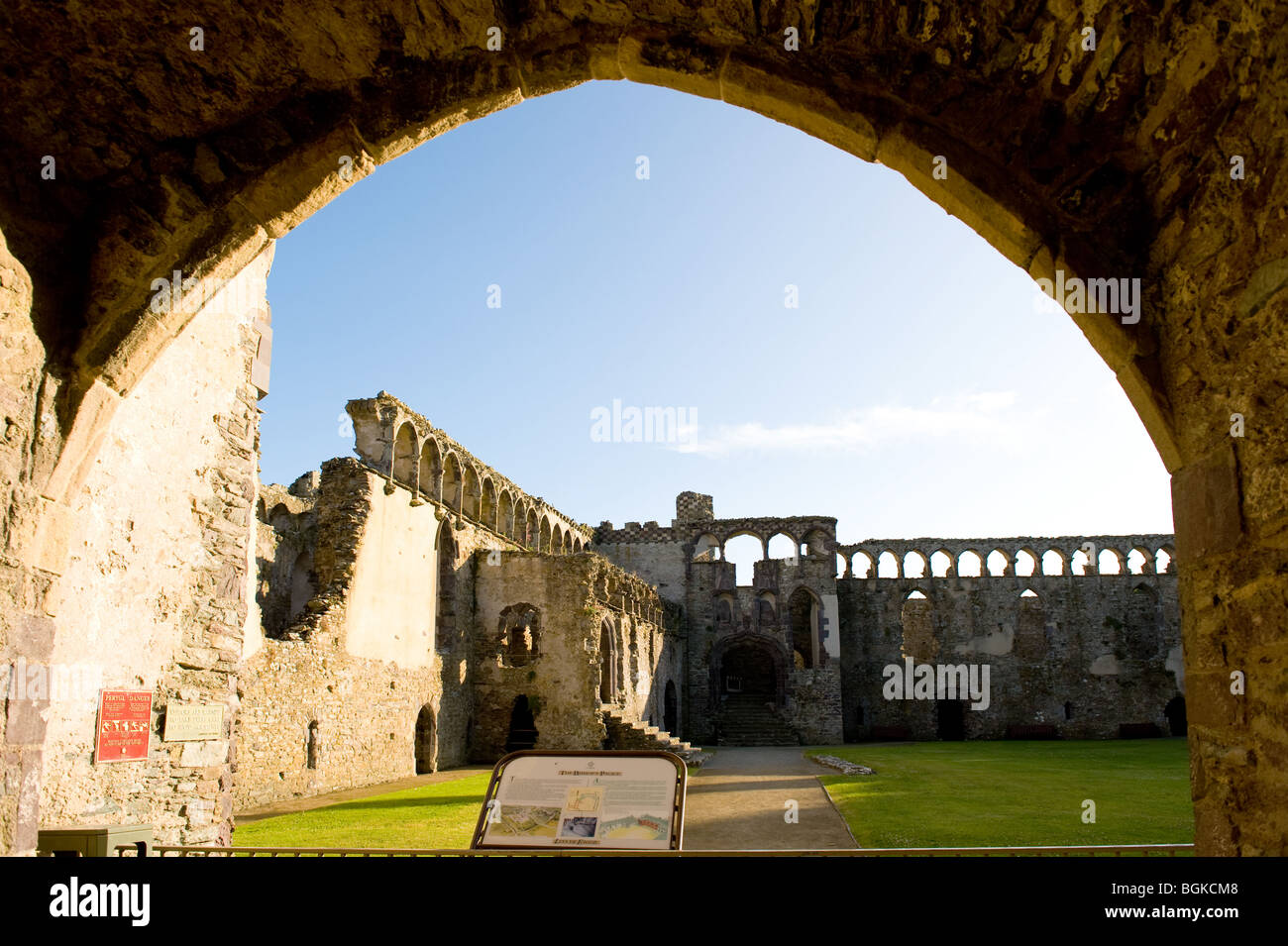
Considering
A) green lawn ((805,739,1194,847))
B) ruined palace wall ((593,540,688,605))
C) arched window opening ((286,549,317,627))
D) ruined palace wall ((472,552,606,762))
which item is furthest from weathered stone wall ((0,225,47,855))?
ruined palace wall ((593,540,688,605))

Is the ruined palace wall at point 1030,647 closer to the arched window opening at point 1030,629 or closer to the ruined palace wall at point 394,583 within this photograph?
the arched window opening at point 1030,629

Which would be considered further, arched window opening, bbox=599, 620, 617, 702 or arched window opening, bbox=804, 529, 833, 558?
arched window opening, bbox=804, 529, 833, 558

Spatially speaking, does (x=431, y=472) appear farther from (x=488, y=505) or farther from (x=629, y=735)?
(x=629, y=735)

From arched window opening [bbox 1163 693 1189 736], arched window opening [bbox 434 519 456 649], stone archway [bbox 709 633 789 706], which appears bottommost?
arched window opening [bbox 1163 693 1189 736]

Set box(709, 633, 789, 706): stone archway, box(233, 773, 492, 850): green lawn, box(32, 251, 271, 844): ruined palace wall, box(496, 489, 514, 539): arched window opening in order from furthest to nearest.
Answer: box(709, 633, 789, 706): stone archway, box(496, 489, 514, 539): arched window opening, box(233, 773, 492, 850): green lawn, box(32, 251, 271, 844): ruined palace wall

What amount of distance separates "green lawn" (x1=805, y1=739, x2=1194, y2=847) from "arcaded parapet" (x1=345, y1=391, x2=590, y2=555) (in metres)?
10.8

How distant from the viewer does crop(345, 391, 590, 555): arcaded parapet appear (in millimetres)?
19453

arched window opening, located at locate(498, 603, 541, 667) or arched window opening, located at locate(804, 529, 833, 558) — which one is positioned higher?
arched window opening, located at locate(804, 529, 833, 558)

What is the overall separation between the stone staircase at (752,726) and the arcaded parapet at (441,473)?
9582 mm

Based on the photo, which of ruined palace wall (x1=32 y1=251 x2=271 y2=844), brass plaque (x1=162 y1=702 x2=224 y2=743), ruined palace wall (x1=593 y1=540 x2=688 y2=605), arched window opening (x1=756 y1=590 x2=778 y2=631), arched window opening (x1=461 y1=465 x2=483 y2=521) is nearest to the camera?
ruined palace wall (x1=32 y1=251 x2=271 y2=844)

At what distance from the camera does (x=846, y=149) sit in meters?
4.22

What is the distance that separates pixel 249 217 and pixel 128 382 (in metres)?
1.04

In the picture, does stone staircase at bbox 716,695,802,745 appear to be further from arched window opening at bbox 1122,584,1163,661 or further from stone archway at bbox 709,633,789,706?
arched window opening at bbox 1122,584,1163,661

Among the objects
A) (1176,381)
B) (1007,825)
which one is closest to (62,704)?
(1176,381)
